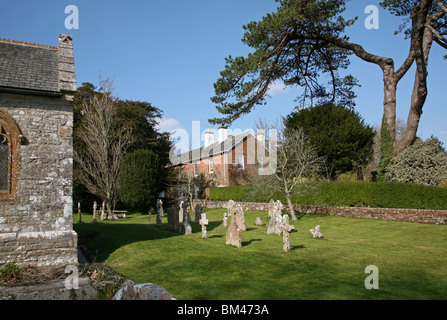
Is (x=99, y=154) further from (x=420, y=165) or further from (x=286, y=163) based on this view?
(x=420, y=165)

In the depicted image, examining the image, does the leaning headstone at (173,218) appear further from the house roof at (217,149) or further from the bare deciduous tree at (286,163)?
the house roof at (217,149)

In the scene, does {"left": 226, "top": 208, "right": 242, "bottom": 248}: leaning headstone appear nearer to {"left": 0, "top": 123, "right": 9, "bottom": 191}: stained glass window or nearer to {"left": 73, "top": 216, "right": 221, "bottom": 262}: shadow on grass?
{"left": 73, "top": 216, "right": 221, "bottom": 262}: shadow on grass

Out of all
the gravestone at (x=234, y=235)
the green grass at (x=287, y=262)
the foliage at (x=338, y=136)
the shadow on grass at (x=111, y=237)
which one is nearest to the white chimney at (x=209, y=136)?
the foliage at (x=338, y=136)

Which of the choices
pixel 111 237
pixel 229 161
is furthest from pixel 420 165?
pixel 229 161

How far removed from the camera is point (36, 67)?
417 inches

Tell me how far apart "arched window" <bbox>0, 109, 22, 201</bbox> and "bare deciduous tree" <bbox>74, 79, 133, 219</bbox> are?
18111 millimetres

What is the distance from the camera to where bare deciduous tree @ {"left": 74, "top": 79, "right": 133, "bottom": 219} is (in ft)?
91.0

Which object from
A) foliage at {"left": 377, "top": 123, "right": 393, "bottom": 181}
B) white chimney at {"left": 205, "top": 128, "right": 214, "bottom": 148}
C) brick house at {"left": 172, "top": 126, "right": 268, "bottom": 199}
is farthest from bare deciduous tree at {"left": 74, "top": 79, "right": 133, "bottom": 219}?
foliage at {"left": 377, "top": 123, "right": 393, "bottom": 181}

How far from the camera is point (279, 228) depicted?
14305 millimetres

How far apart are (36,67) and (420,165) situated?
71.4 feet

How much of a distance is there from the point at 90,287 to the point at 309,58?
24017mm

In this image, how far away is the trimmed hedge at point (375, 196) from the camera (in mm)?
17359

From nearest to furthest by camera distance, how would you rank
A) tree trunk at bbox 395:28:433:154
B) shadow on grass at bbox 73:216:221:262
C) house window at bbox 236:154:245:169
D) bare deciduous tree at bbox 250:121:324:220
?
shadow on grass at bbox 73:216:221:262, bare deciduous tree at bbox 250:121:324:220, tree trunk at bbox 395:28:433:154, house window at bbox 236:154:245:169
